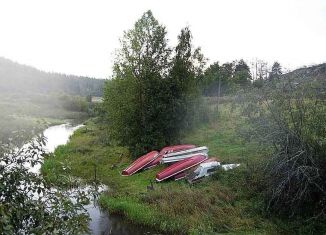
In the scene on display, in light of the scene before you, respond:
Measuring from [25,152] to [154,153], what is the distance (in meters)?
19.9

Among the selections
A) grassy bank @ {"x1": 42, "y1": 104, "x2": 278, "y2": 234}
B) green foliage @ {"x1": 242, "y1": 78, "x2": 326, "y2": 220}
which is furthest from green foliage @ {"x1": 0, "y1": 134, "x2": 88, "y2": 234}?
green foliage @ {"x1": 242, "y1": 78, "x2": 326, "y2": 220}

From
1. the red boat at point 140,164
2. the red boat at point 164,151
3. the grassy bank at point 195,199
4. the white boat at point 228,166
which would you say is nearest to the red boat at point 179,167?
the grassy bank at point 195,199

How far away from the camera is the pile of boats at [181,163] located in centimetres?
2189

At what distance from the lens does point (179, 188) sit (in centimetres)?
2016

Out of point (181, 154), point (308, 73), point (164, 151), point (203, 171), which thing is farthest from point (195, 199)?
point (308, 73)

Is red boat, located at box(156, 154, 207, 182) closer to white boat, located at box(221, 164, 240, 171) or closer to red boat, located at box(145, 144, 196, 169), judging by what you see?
white boat, located at box(221, 164, 240, 171)

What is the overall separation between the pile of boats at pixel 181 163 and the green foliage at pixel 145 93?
255cm

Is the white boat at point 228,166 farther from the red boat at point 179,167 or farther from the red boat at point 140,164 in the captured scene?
the red boat at point 140,164

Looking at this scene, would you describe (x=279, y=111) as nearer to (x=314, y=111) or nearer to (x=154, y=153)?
(x=314, y=111)

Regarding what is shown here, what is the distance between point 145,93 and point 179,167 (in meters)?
8.10

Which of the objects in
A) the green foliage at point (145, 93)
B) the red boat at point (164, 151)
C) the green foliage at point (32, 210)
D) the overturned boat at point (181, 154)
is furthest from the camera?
the green foliage at point (145, 93)

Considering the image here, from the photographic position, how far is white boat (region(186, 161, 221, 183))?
21.5m

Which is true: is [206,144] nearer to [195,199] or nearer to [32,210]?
[195,199]

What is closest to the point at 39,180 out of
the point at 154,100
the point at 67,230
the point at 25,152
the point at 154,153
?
the point at 25,152
